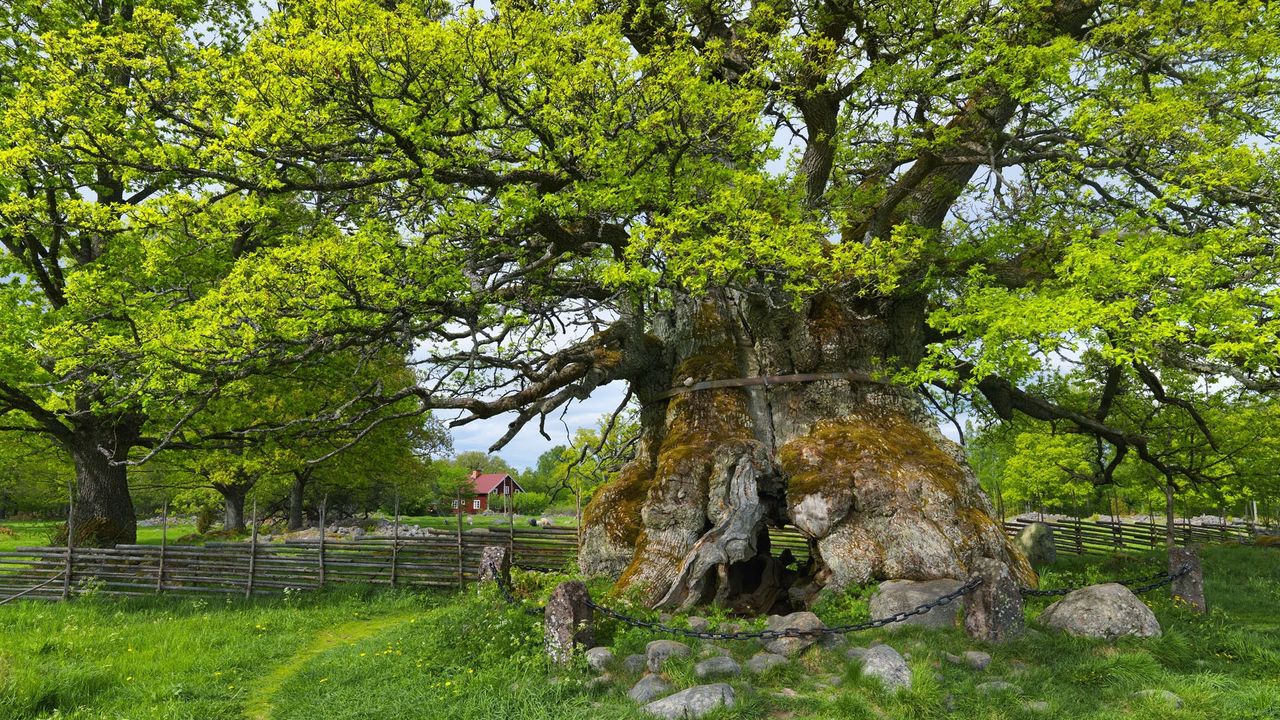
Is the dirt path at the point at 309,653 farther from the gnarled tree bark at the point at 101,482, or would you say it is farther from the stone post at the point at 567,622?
the gnarled tree bark at the point at 101,482

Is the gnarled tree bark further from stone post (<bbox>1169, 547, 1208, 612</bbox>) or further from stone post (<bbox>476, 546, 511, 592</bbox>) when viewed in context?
stone post (<bbox>1169, 547, 1208, 612</bbox>)

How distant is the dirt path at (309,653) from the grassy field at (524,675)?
0.12 ft

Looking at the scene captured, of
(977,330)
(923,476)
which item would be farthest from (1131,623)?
(977,330)

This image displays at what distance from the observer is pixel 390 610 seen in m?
11.8

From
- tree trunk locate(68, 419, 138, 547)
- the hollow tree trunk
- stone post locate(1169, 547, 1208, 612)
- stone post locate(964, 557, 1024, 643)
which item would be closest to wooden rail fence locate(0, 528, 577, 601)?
tree trunk locate(68, 419, 138, 547)

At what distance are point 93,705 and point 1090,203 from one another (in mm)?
14612

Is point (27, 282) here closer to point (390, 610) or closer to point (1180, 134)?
point (390, 610)

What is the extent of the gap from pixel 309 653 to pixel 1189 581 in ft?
36.0

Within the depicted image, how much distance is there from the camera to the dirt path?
674 centimetres

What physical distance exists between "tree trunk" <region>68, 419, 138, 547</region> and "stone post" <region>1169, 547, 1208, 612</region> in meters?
17.6

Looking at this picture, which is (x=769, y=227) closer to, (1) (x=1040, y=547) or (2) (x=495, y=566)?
(2) (x=495, y=566)

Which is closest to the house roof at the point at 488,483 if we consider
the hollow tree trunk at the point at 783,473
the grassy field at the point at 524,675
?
the hollow tree trunk at the point at 783,473

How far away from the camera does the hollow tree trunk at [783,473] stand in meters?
8.21

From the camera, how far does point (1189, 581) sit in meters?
7.66
